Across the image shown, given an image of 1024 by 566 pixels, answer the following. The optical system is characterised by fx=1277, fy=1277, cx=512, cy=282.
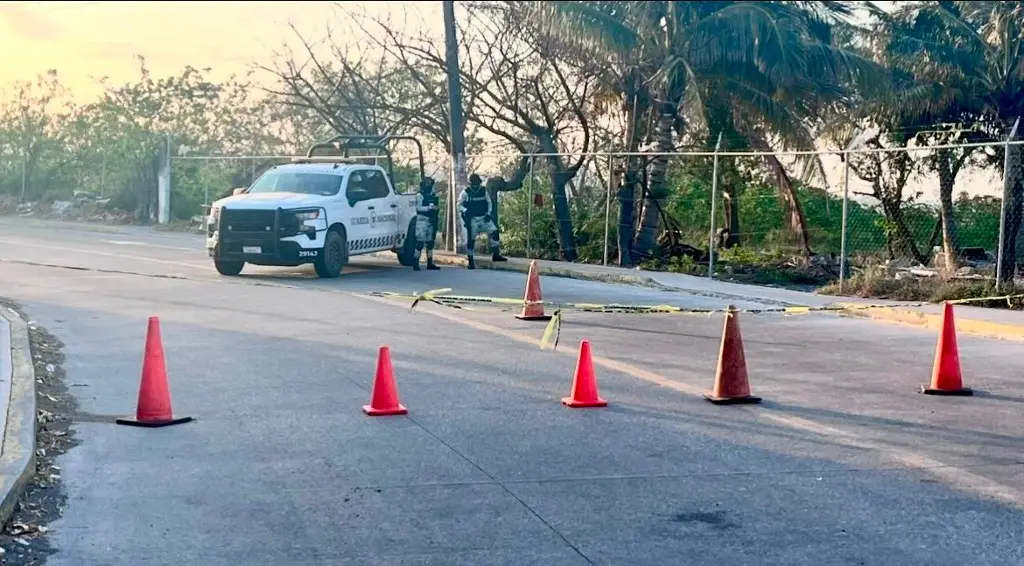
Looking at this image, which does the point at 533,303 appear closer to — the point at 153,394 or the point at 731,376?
the point at 731,376

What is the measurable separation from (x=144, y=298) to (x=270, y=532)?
11.5 m

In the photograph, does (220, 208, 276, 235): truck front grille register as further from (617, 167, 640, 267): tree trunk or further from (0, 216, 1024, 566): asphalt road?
(617, 167, 640, 267): tree trunk

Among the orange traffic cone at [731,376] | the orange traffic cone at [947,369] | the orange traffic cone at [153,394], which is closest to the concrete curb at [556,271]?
the orange traffic cone at [947,369]

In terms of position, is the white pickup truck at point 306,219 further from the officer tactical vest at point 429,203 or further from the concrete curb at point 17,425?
the concrete curb at point 17,425

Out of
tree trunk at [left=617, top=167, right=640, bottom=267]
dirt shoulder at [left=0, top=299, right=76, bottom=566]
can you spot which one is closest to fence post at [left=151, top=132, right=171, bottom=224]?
tree trunk at [left=617, top=167, right=640, bottom=267]

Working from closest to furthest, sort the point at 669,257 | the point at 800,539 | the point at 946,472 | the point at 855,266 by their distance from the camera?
1. the point at 800,539
2. the point at 946,472
3. the point at 855,266
4. the point at 669,257

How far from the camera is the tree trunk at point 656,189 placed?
77.9 ft

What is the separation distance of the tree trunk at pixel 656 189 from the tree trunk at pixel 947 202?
16.0 ft

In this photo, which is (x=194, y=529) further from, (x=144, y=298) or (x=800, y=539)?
(x=144, y=298)

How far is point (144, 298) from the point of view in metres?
16.8

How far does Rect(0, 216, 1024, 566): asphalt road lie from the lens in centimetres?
582

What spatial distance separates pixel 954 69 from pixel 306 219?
1117cm

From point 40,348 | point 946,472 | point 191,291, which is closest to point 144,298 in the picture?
point 191,291

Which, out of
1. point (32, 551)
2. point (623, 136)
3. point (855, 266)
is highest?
point (623, 136)
